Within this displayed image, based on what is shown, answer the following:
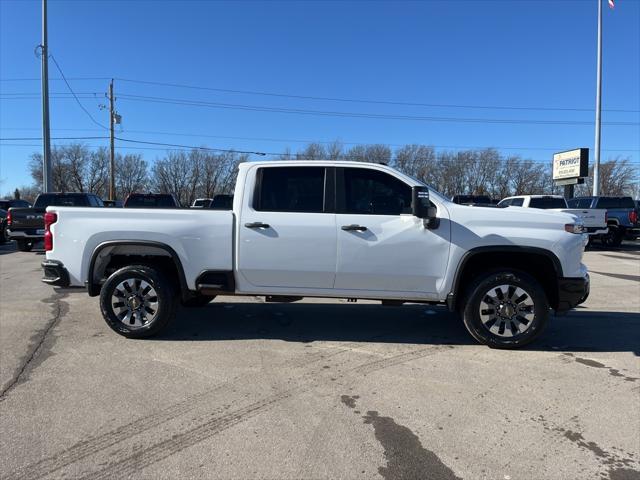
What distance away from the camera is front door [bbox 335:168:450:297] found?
5.25 metres

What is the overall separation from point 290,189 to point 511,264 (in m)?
2.67

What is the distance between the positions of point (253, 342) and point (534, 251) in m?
3.28

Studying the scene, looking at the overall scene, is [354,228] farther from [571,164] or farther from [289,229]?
[571,164]

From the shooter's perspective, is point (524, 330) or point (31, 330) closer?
point (524, 330)

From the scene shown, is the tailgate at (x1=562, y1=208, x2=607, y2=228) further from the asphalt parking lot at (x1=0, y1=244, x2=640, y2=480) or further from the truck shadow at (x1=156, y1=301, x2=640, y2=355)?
the asphalt parking lot at (x1=0, y1=244, x2=640, y2=480)

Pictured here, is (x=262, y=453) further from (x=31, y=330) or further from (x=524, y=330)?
(x=31, y=330)

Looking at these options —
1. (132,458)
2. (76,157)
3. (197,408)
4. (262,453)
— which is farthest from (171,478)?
(76,157)

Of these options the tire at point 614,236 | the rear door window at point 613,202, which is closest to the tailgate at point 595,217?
the tire at point 614,236

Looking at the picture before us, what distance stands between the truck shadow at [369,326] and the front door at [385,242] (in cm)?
82

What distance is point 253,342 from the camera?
5.60m

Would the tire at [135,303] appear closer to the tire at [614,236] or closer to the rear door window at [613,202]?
the tire at [614,236]

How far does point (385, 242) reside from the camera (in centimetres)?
528

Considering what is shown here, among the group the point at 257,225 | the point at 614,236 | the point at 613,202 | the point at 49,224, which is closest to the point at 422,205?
the point at 257,225

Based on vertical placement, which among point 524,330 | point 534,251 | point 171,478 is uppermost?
point 534,251
